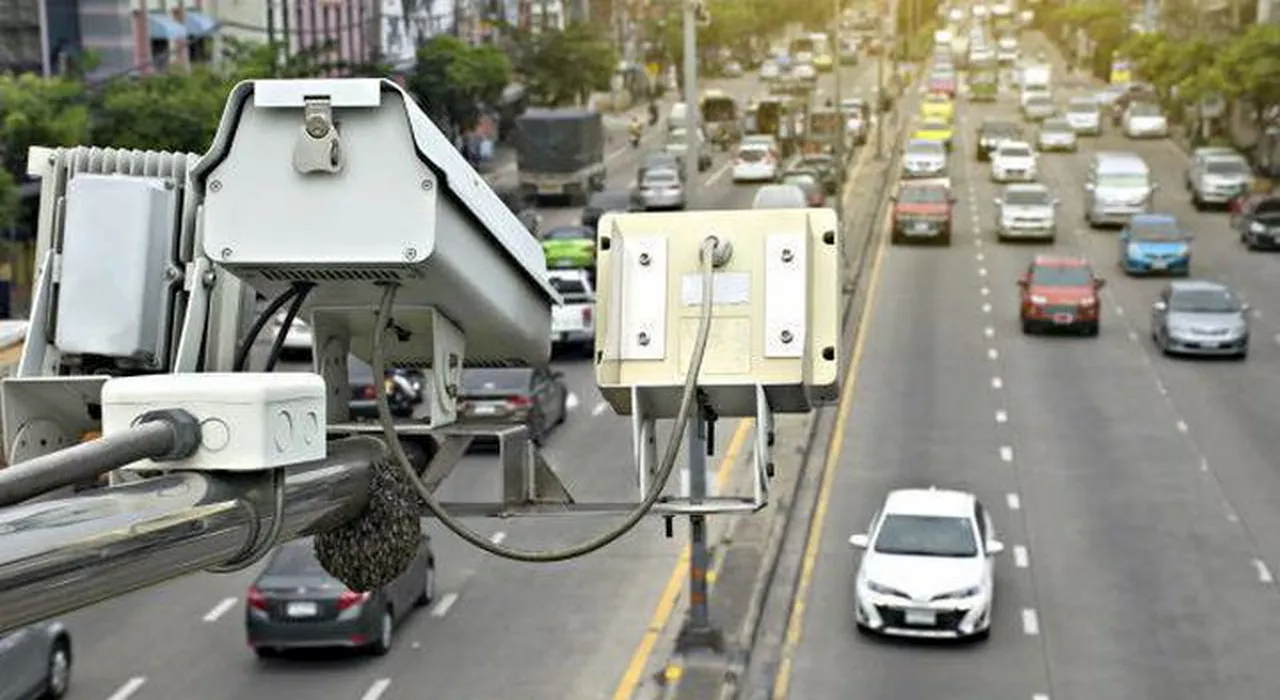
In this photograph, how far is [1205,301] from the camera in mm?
45688

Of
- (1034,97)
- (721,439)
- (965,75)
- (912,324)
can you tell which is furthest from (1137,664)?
(965,75)

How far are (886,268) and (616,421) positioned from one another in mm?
20593

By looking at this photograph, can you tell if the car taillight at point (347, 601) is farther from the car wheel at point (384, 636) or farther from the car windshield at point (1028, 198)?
the car windshield at point (1028, 198)

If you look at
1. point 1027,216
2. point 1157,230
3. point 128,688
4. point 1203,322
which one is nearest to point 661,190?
point 1027,216

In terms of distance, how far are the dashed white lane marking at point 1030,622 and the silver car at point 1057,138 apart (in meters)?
67.9

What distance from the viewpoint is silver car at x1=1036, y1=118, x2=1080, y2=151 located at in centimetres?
9181

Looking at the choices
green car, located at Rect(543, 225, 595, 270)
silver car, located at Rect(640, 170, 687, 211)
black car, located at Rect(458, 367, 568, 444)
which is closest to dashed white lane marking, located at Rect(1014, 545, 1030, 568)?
black car, located at Rect(458, 367, 568, 444)

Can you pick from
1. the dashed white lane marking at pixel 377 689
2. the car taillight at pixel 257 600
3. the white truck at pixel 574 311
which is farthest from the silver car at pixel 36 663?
the white truck at pixel 574 311

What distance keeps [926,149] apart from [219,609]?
177ft

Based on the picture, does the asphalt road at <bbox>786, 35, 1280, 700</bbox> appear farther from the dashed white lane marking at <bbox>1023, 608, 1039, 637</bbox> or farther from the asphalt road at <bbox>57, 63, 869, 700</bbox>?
the asphalt road at <bbox>57, 63, 869, 700</bbox>

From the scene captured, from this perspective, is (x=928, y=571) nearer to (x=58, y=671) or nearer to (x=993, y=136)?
(x=58, y=671)

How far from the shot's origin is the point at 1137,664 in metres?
23.8

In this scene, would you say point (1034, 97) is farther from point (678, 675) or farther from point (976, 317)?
point (678, 675)

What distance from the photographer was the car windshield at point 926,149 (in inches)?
3031
